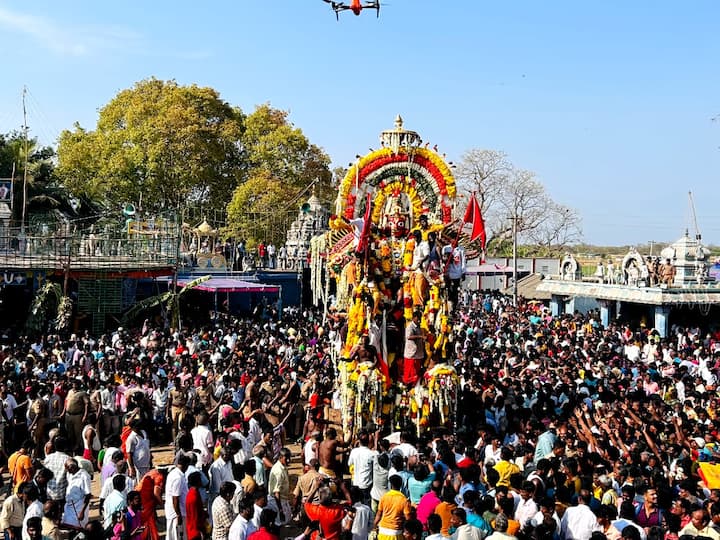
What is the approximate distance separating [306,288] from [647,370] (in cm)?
1822

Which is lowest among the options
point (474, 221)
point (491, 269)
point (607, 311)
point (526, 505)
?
point (526, 505)

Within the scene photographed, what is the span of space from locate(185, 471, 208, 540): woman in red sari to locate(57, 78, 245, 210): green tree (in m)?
29.8

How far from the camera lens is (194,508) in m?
7.53

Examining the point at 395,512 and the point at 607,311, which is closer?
the point at 395,512

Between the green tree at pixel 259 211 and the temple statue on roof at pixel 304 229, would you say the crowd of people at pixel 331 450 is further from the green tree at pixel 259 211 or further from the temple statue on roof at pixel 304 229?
the green tree at pixel 259 211

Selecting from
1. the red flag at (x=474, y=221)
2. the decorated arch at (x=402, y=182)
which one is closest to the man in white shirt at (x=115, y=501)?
the decorated arch at (x=402, y=182)

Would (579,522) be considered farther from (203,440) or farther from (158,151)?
(158,151)

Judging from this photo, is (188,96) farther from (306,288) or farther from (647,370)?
(647,370)

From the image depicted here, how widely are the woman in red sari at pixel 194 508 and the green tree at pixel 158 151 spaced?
2980 cm

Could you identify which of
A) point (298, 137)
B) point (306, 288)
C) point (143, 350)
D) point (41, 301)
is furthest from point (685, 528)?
point (298, 137)

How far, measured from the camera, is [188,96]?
38719mm

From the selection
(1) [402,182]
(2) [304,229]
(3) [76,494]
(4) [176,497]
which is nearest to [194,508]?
(4) [176,497]

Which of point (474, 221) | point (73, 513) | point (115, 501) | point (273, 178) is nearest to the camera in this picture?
point (115, 501)

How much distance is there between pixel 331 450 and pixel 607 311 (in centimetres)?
1838
